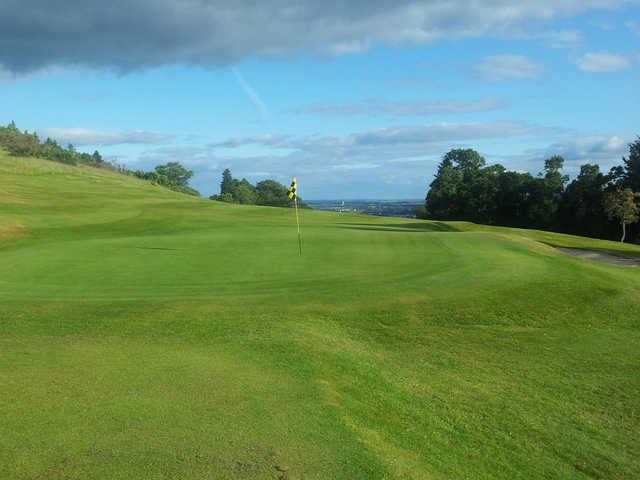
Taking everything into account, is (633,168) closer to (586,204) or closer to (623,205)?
(586,204)

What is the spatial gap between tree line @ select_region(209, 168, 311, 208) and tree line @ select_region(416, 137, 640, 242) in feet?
218

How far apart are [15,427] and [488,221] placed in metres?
91.2

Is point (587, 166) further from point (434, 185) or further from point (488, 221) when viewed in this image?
point (434, 185)

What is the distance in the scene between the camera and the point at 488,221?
90.1 metres

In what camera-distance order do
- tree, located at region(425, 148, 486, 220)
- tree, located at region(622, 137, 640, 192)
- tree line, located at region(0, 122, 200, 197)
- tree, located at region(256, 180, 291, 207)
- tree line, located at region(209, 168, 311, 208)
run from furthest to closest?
tree, located at region(256, 180, 291, 207) < tree line, located at region(209, 168, 311, 208) < tree line, located at region(0, 122, 200, 197) < tree, located at region(425, 148, 486, 220) < tree, located at region(622, 137, 640, 192)

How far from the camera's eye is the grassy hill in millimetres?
5613

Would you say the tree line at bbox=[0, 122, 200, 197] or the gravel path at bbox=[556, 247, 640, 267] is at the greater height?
the tree line at bbox=[0, 122, 200, 197]

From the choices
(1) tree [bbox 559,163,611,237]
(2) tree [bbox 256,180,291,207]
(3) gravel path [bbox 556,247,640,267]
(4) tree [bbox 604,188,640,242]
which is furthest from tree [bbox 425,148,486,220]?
(2) tree [bbox 256,180,291,207]

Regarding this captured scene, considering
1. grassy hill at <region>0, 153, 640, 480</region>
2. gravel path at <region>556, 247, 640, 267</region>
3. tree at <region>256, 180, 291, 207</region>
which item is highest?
tree at <region>256, 180, 291, 207</region>

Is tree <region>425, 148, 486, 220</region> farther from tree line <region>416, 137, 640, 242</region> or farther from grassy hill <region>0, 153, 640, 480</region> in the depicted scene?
grassy hill <region>0, 153, 640, 480</region>

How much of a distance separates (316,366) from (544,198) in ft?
257

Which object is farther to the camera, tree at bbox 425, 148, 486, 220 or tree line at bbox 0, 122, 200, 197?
tree line at bbox 0, 122, 200, 197

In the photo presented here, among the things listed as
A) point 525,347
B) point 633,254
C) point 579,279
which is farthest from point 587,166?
point 525,347

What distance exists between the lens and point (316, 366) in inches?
352
